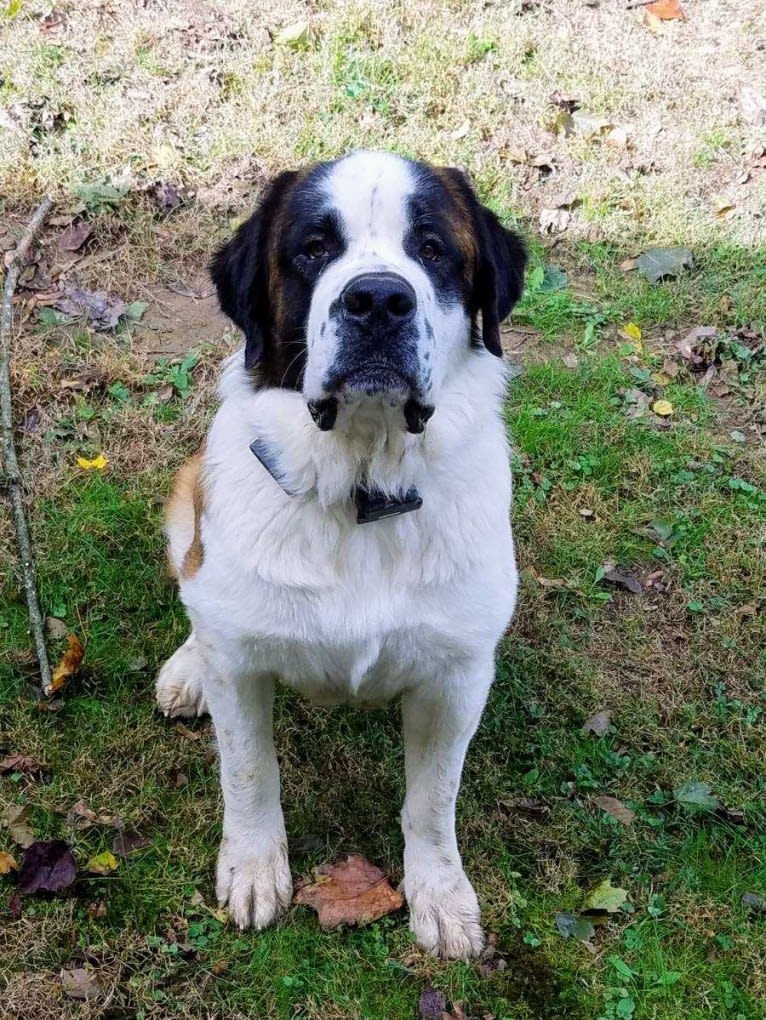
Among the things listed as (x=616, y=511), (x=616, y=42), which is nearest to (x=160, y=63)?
(x=616, y=42)

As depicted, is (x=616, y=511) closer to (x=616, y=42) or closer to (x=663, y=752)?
(x=663, y=752)

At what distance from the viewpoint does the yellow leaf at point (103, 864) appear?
2.81 m

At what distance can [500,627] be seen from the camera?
2514 mm

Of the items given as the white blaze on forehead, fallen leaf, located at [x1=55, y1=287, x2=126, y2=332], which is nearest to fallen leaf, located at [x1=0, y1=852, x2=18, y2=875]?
the white blaze on forehead

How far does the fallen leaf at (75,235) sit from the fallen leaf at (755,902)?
3858 millimetres

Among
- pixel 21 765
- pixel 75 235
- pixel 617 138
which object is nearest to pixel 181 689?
pixel 21 765

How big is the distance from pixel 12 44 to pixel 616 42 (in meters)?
3.33

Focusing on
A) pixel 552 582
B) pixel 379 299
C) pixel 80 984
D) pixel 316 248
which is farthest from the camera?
pixel 552 582

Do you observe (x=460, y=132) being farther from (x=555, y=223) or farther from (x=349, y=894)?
(x=349, y=894)

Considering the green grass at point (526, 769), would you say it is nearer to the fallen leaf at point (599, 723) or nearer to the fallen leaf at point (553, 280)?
the fallen leaf at point (599, 723)

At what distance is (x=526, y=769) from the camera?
320cm

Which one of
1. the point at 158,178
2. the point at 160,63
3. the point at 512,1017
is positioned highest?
the point at 160,63

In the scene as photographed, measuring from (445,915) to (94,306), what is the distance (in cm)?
306

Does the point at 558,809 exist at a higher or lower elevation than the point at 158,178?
lower
